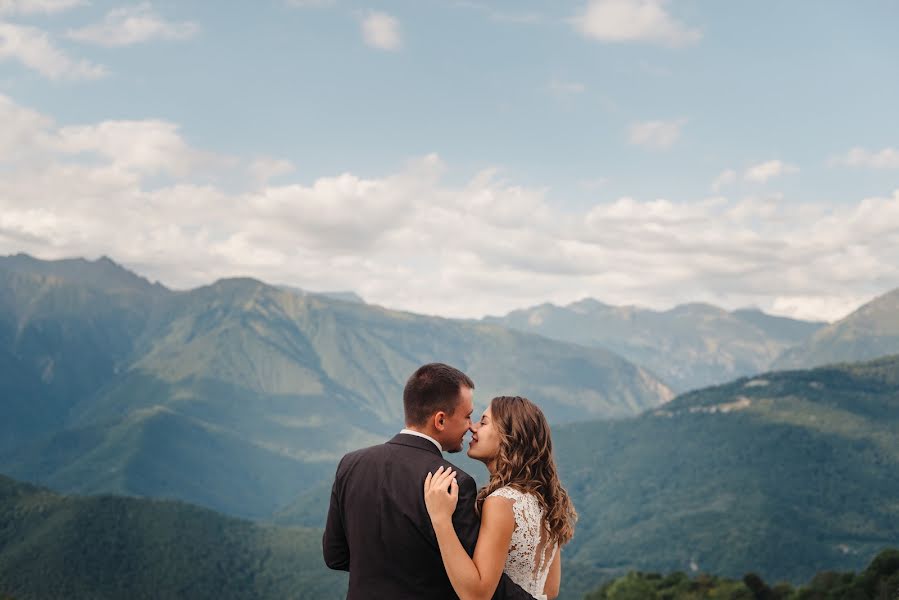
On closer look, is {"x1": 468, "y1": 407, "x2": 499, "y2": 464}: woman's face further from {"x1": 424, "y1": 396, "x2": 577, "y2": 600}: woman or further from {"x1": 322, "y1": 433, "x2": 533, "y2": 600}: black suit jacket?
{"x1": 322, "y1": 433, "x2": 533, "y2": 600}: black suit jacket

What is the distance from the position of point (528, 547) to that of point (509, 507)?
66cm

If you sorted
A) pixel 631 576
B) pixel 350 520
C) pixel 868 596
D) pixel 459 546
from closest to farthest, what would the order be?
1. pixel 459 546
2. pixel 350 520
3. pixel 868 596
4. pixel 631 576

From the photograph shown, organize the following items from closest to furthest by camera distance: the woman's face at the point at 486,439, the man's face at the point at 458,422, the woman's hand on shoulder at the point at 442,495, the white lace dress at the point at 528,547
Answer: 1. the woman's hand on shoulder at the point at 442,495
2. the white lace dress at the point at 528,547
3. the man's face at the point at 458,422
4. the woman's face at the point at 486,439

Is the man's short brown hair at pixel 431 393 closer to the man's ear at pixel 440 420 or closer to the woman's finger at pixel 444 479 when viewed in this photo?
the man's ear at pixel 440 420

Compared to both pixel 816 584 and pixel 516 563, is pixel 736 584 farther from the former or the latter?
pixel 516 563

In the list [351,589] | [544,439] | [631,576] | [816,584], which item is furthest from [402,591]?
[631,576]

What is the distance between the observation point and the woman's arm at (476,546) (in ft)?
23.6

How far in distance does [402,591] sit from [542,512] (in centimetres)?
148

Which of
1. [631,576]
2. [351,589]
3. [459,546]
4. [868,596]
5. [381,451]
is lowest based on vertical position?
[631,576]

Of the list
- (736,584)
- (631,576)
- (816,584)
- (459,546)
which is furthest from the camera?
(631,576)

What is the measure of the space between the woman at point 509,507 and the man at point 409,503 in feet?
0.50

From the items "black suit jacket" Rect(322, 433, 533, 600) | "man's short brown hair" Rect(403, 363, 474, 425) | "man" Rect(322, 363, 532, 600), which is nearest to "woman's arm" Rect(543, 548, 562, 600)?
"man" Rect(322, 363, 532, 600)

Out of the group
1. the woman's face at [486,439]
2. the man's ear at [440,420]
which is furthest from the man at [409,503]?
the woman's face at [486,439]

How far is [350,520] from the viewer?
7730 millimetres
